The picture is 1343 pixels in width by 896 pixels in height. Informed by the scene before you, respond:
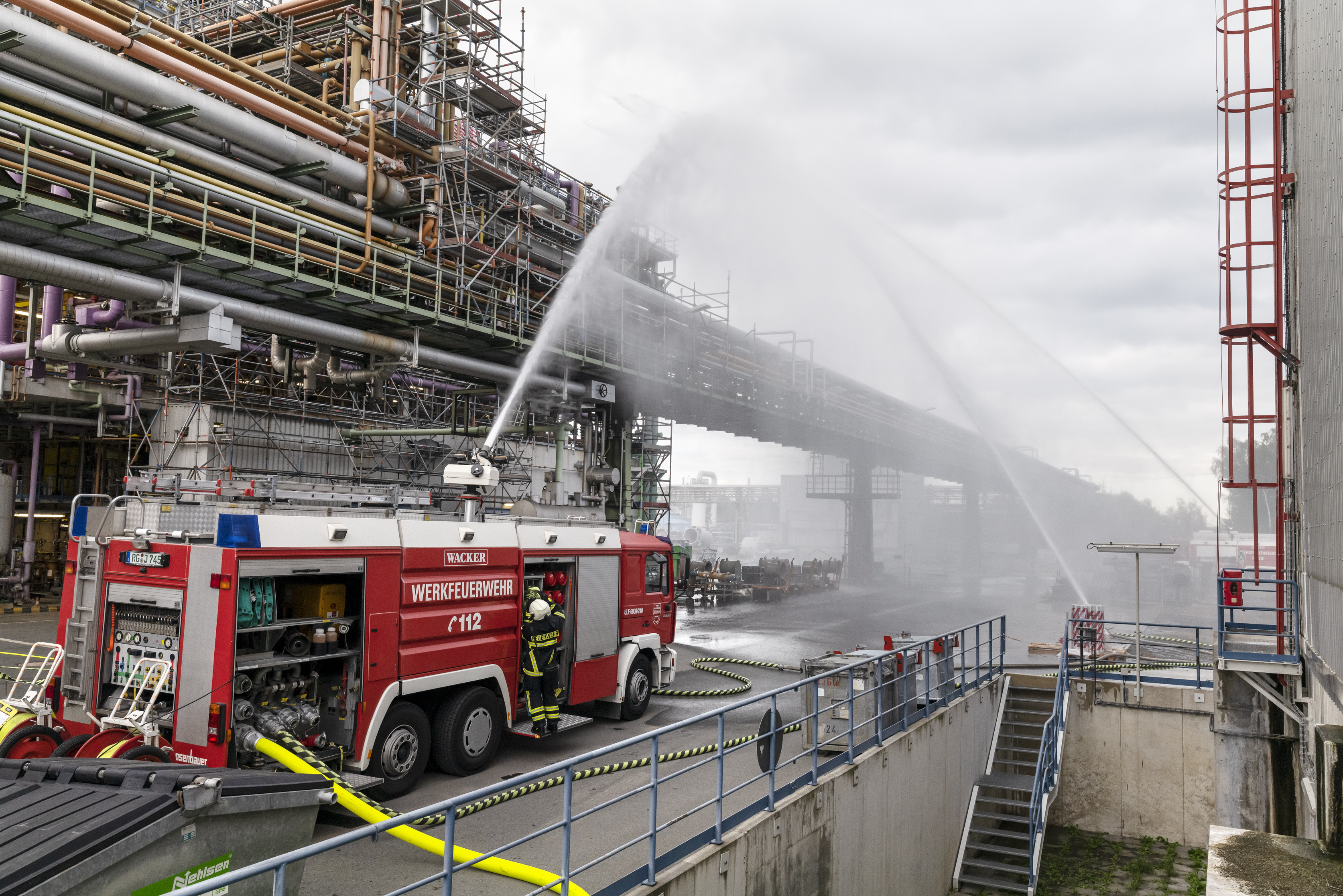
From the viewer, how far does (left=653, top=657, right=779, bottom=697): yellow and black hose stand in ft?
49.2

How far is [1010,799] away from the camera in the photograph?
1408 cm

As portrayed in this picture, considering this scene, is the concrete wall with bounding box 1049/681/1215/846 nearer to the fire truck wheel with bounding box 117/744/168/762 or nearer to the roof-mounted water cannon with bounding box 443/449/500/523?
the roof-mounted water cannon with bounding box 443/449/500/523

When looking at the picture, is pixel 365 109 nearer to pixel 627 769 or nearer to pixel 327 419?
pixel 327 419

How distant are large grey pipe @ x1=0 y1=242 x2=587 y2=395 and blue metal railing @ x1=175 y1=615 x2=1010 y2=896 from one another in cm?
967

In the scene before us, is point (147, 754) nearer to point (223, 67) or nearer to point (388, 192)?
point (223, 67)

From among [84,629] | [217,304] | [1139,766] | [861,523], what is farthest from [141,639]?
[861,523]

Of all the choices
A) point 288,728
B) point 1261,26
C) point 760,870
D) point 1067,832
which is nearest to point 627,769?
point 760,870

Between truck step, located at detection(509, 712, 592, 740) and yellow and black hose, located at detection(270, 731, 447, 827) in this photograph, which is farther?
truck step, located at detection(509, 712, 592, 740)

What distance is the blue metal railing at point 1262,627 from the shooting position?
12156mm

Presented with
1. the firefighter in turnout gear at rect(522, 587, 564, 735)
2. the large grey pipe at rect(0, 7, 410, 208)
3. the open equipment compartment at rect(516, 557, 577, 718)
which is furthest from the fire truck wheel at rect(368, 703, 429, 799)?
the large grey pipe at rect(0, 7, 410, 208)

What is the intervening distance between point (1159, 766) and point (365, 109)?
19.6 meters

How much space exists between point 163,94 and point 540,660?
10.9m

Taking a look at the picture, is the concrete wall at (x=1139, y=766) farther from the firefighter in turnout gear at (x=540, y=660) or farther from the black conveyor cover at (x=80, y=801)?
the black conveyor cover at (x=80, y=801)

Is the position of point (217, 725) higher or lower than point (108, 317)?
lower
